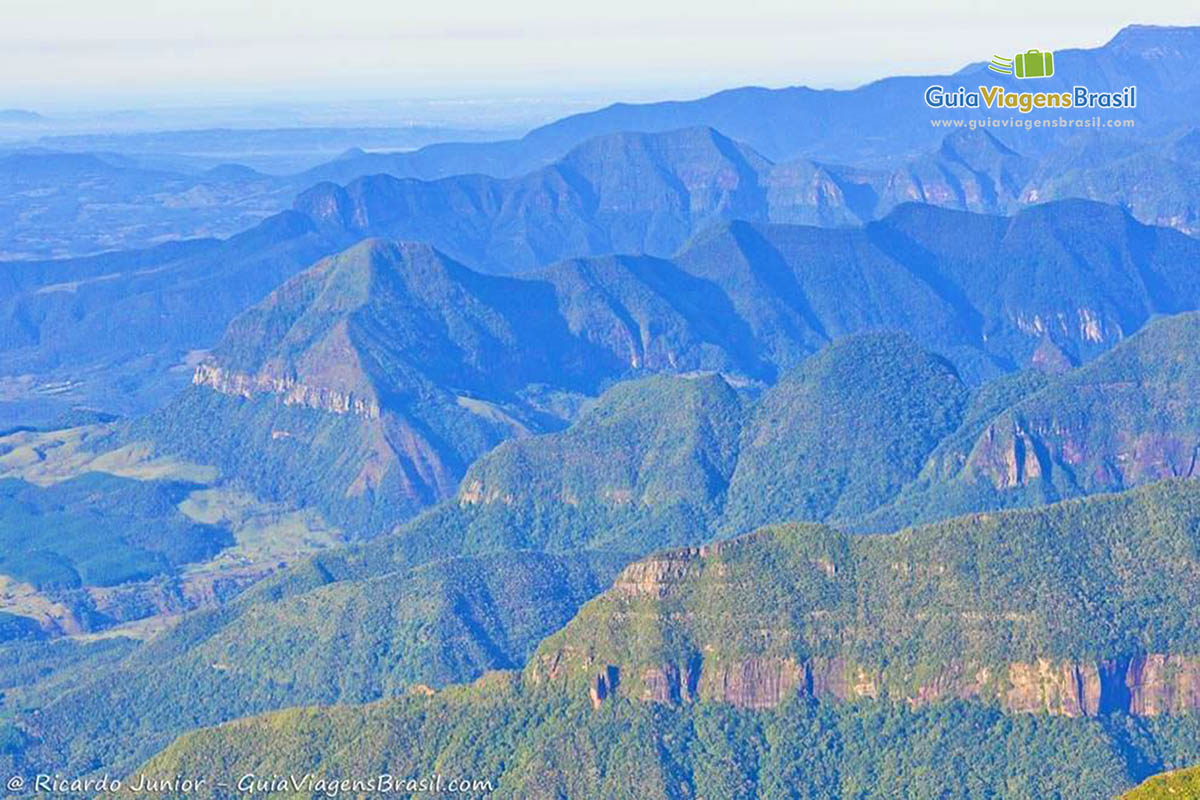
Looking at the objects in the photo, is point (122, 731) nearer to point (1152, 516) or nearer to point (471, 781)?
point (471, 781)

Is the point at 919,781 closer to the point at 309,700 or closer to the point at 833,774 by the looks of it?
the point at 833,774

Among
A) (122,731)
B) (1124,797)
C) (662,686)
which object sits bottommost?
(122,731)

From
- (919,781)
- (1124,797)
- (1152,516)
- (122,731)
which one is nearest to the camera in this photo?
(1124,797)

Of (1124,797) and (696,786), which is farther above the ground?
(1124,797)

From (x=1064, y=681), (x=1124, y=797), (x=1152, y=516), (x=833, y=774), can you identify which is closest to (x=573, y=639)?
(x=833, y=774)

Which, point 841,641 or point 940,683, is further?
point 841,641

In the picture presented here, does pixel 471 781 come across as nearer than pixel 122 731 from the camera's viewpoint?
Yes

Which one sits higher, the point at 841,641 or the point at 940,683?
the point at 841,641

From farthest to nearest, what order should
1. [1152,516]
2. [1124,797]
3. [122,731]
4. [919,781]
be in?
1. [122,731]
2. [1152,516]
3. [919,781]
4. [1124,797]

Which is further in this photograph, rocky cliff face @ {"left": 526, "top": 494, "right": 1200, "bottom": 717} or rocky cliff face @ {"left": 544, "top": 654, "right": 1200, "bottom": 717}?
rocky cliff face @ {"left": 526, "top": 494, "right": 1200, "bottom": 717}

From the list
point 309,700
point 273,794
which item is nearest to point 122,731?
point 309,700

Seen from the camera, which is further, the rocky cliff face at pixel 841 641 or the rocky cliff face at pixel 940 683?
the rocky cliff face at pixel 841 641
